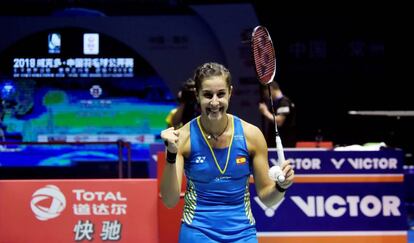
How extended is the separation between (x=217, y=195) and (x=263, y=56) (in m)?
0.86

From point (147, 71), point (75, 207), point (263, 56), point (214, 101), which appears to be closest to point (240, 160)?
point (214, 101)

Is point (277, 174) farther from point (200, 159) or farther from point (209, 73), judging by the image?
point (209, 73)

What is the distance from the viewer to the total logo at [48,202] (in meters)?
5.27

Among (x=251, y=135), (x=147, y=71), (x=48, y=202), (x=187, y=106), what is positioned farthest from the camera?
(x=147, y=71)

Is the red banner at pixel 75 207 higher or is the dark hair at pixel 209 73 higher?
the dark hair at pixel 209 73

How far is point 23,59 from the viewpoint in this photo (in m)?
11.1

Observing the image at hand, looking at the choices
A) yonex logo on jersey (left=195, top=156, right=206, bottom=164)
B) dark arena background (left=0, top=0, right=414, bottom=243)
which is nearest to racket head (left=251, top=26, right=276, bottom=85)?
yonex logo on jersey (left=195, top=156, right=206, bottom=164)

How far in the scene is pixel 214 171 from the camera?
2.61 m

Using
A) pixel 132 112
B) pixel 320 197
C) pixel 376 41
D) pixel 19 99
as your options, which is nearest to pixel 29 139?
pixel 19 99

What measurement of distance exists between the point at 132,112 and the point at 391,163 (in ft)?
23.1

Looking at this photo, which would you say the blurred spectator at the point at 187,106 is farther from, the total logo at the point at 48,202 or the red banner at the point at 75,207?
the total logo at the point at 48,202

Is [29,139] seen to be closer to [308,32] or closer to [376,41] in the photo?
[308,32]

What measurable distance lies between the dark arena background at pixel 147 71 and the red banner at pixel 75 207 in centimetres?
564

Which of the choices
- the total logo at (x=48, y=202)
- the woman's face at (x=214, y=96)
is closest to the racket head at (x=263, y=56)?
the woman's face at (x=214, y=96)
